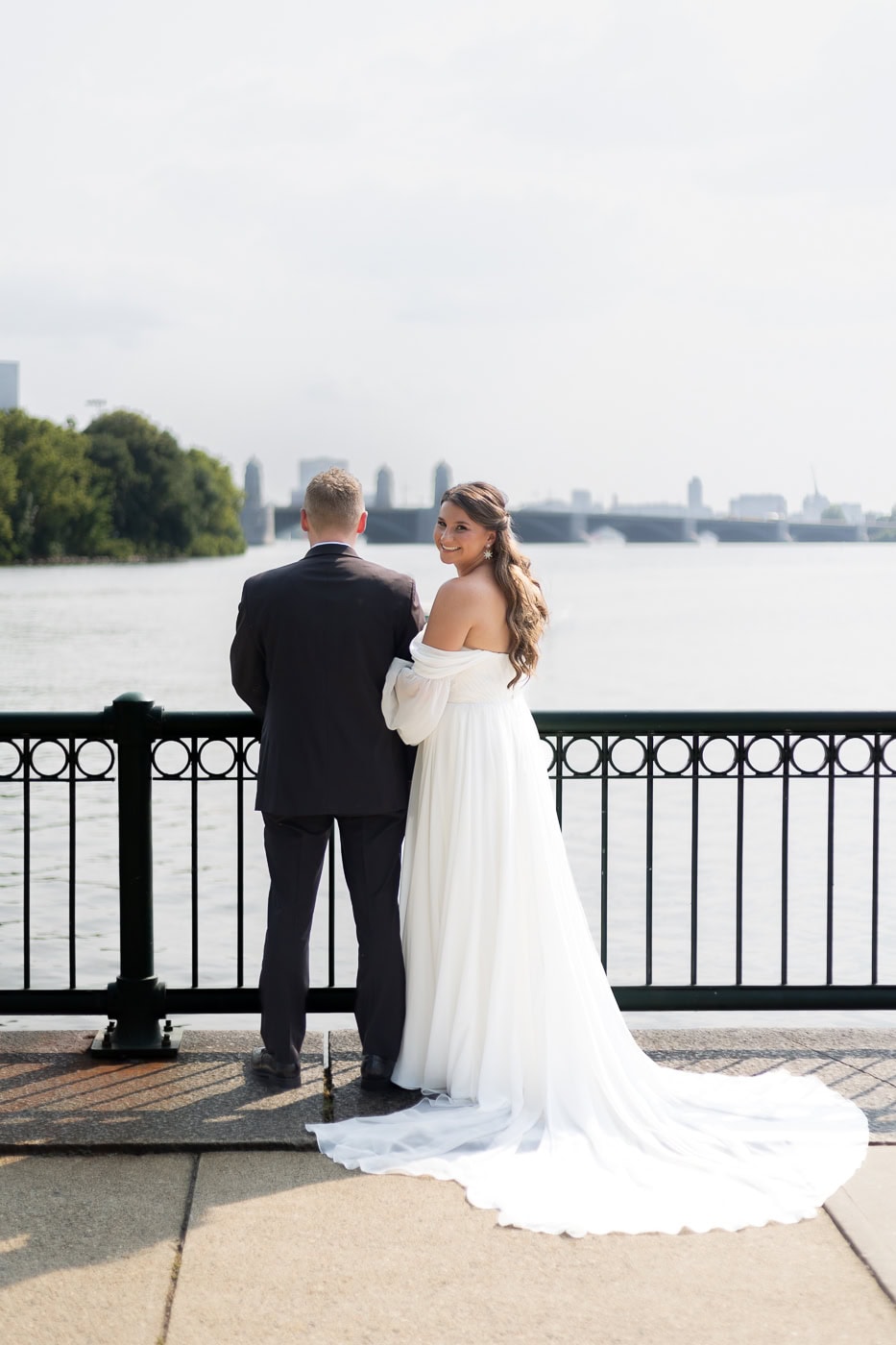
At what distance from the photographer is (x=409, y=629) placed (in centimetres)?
503

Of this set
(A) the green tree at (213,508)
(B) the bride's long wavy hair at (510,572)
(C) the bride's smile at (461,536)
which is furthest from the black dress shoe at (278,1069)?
(A) the green tree at (213,508)

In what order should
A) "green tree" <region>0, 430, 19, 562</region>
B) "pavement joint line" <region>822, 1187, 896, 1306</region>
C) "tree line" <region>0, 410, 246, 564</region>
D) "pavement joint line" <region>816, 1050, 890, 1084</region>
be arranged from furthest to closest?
"tree line" <region>0, 410, 246, 564</region>
"green tree" <region>0, 430, 19, 562</region>
"pavement joint line" <region>816, 1050, 890, 1084</region>
"pavement joint line" <region>822, 1187, 896, 1306</region>

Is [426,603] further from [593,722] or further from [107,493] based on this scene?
[107,493]

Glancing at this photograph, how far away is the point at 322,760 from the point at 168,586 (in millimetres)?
81587

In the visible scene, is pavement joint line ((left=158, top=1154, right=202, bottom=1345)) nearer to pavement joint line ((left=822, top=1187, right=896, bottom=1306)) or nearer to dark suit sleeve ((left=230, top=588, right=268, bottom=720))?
dark suit sleeve ((left=230, top=588, right=268, bottom=720))

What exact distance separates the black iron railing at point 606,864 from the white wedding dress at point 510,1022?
1.32 ft

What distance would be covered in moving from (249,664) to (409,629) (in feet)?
1.81

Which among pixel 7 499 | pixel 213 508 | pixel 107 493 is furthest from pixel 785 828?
pixel 213 508

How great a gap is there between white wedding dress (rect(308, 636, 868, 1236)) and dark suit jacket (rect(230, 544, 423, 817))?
0.12 metres

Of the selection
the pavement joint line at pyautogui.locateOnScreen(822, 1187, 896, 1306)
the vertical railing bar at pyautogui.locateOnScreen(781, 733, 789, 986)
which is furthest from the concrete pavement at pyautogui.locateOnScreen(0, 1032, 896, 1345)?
the vertical railing bar at pyautogui.locateOnScreen(781, 733, 789, 986)

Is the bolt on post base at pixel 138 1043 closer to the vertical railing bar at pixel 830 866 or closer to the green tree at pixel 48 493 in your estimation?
the vertical railing bar at pixel 830 866

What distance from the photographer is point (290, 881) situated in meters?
5.05

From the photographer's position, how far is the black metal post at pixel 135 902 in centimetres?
540

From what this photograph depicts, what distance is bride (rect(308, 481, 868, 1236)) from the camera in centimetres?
464
